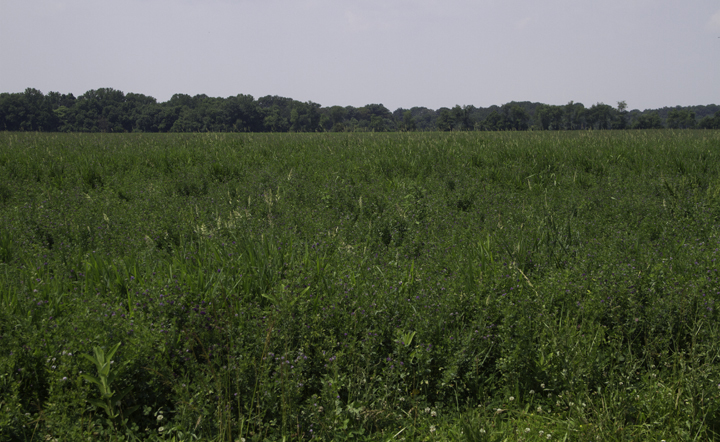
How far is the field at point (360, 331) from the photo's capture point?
6.61 ft

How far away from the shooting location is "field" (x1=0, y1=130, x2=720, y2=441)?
2.02 metres

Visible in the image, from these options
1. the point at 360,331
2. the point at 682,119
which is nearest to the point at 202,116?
the point at 360,331

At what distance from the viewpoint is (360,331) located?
255 cm

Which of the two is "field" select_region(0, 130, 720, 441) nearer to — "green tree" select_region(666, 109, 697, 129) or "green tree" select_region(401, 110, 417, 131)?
"green tree" select_region(401, 110, 417, 131)

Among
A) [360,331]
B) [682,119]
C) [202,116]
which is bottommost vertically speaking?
[360,331]

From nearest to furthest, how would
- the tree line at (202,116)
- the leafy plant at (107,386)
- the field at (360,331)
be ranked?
the leafy plant at (107,386) < the field at (360,331) < the tree line at (202,116)

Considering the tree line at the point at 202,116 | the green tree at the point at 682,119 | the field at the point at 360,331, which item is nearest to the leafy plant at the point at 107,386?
the field at the point at 360,331

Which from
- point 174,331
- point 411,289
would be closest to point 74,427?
point 174,331

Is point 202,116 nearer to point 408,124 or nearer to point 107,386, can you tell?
point 408,124

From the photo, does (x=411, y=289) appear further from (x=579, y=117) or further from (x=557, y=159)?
Answer: (x=579, y=117)

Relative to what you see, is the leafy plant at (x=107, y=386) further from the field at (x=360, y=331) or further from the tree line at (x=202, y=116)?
the tree line at (x=202, y=116)

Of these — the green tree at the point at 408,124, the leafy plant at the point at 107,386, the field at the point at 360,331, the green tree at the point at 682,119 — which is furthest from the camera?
the green tree at the point at 682,119

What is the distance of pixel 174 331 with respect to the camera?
223 cm

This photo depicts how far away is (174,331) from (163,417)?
0.45m
